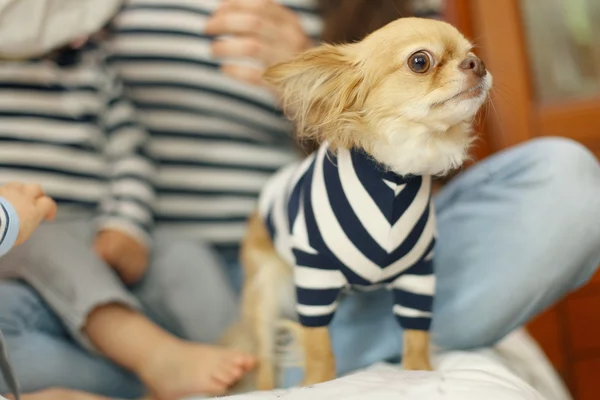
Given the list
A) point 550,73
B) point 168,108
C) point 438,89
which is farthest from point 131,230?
point 550,73

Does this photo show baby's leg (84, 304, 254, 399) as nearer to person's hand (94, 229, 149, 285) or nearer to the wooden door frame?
person's hand (94, 229, 149, 285)

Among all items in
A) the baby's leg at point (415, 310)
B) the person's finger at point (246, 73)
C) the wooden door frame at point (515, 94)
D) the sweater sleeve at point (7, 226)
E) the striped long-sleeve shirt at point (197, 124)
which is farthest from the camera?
the wooden door frame at point (515, 94)

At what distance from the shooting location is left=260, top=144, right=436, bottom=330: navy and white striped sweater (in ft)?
1.97

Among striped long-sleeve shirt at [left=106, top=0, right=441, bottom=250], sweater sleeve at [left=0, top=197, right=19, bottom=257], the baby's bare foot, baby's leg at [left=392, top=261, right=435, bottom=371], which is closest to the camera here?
sweater sleeve at [left=0, top=197, right=19, bottom=257]

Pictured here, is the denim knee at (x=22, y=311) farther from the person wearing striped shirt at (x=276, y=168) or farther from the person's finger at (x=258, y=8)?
the person's finger at (x=258, y=8)

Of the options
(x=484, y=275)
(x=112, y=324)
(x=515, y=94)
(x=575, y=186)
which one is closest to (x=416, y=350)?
(x=484, y=275)

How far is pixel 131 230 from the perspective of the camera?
95 centimetres

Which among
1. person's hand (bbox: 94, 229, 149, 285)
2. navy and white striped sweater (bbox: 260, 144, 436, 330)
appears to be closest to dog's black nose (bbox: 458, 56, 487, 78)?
navy and white striped sweater (bbox: 260, 144, 436, 330)

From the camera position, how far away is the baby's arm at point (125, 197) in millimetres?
923

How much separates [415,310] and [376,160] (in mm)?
162

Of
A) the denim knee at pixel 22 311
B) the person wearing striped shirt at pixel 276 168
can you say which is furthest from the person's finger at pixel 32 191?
the person wearing striped shirt at pixel 276 168

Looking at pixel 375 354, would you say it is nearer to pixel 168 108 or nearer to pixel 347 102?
pixel 347 102

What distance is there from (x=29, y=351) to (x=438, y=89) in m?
0.52

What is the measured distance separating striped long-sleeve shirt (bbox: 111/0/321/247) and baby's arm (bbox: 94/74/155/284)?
5 centimetres
